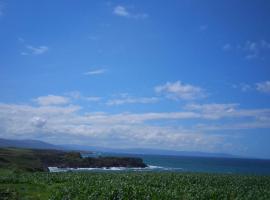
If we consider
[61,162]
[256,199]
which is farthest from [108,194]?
[61,162]

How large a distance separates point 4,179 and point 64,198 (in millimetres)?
13845

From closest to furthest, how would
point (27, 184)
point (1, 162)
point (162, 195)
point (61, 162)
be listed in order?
point (162, 195), point (27, 184), point (1, 162), point (61, 162)

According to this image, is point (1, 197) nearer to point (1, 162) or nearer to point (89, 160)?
point (1, 162)

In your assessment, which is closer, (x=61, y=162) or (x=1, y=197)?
(x=1, y=197)

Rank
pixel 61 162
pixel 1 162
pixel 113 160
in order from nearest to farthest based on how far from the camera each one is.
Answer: pixel 1 162 → pixel 61 162 → pixel 113 160

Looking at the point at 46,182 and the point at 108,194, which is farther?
the point at 46,182

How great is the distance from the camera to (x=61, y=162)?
122 meters

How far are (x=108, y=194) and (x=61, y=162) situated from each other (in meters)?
92.4

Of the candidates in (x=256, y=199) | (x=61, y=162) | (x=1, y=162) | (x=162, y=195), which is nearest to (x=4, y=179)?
(x=162, y=195)

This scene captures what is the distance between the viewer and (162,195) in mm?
31656

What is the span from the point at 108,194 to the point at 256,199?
11286 millimetres

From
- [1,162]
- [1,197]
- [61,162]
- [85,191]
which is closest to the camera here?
[1,197]

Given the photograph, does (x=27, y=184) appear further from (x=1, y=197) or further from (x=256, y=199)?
(x=256, y=199)

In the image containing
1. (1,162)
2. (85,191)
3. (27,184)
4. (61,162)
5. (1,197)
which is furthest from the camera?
(61,162)
